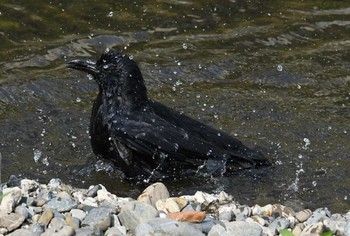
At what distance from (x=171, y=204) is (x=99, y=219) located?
700 millimetres

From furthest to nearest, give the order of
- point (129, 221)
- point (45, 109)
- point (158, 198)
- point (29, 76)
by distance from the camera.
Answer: point (29, 76) → point (45, 109) → point (158, 198) → point (129, 221)

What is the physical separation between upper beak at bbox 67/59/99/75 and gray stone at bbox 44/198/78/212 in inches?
88.8

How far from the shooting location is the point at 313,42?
10789 millimetres

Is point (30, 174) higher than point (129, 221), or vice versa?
point (129, 221)

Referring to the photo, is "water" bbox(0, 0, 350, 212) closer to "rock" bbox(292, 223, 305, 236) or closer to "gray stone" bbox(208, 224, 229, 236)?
"rock" bbox(292, 223, 305, 236)

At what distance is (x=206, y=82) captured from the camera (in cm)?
977

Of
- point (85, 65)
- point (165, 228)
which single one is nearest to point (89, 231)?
point (165, 228)

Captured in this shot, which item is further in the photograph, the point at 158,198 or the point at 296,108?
the point at 296,108

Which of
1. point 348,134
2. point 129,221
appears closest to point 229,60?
point 348,134

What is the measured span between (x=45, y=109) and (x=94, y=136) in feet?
4.81

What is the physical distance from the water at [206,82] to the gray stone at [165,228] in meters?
2.16

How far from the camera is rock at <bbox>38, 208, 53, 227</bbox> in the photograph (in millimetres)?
5559

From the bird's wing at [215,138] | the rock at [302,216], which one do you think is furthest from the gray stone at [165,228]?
the bird's wing at [215,138]

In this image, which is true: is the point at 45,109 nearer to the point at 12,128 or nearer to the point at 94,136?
the point at 12,128
